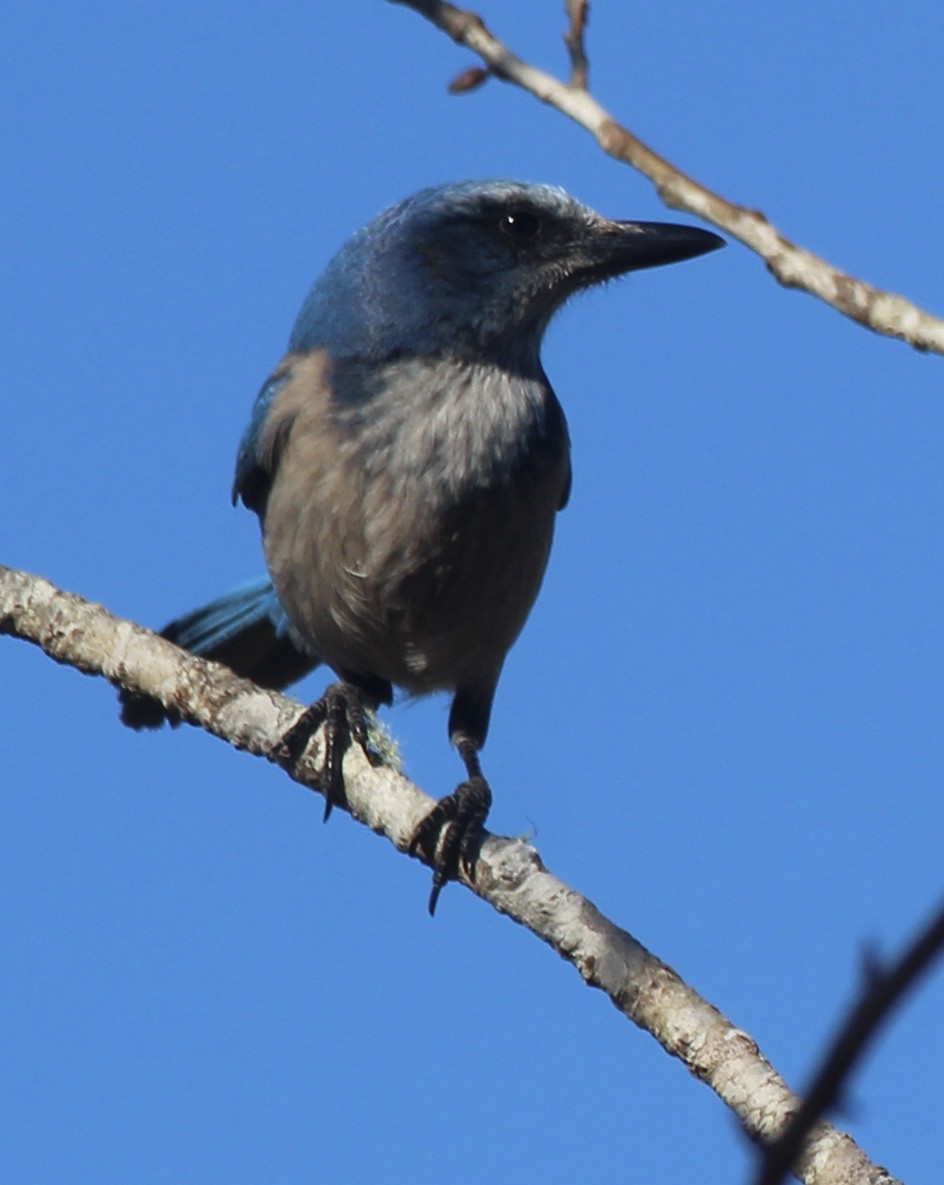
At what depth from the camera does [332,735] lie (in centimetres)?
518

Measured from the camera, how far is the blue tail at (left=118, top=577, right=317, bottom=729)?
7.12 m

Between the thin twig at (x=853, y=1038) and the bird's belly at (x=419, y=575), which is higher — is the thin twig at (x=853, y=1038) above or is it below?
below

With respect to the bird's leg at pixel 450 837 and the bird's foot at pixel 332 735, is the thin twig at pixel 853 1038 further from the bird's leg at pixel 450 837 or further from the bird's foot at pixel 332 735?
the bird's foot at pixel 332 735

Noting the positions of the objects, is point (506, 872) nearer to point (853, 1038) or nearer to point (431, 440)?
point (431, 440)

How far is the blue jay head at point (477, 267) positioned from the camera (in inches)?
245

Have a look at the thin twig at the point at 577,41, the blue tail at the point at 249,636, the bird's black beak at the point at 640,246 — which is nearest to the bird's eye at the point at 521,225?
the bird's black beak at the point at 640,246

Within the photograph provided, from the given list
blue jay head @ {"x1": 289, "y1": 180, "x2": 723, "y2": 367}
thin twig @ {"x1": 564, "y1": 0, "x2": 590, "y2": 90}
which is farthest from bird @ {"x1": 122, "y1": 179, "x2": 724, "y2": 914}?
thin twig @ {"x1": 564, "y1": 0, "x2": 590, "y2": 90}

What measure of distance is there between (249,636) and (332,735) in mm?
2039

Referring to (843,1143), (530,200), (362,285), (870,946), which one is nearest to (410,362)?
(362,285)

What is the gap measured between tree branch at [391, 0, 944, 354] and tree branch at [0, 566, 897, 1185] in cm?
131

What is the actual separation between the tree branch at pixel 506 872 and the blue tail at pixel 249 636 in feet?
6.01

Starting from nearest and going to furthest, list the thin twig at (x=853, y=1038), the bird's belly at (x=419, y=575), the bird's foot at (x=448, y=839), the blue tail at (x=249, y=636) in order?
the thin twig at (x=853, y=1038), the bird's foot at (x=448, y=839), the bird's belly at (x=419, y=575), the blue tail at (x=249, y=636)

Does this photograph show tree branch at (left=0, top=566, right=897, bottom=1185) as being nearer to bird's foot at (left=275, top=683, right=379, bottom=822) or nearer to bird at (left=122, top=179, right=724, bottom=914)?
bird's foot at (left=275, top=683, right=379, bottom=822)

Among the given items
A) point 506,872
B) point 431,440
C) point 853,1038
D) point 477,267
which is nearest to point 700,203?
point 853,1038
